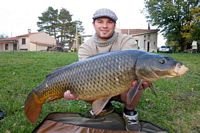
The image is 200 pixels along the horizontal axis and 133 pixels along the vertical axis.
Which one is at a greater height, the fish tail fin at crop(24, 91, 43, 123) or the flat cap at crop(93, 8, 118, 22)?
the flat cap at crop(93, 8, 118, 22)

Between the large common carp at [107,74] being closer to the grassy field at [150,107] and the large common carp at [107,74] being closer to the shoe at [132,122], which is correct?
the shoe at [132,122]

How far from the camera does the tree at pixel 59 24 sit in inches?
→ 2263

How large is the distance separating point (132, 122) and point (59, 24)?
55219 mm

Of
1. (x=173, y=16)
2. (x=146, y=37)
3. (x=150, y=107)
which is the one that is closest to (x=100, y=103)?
(x=150, y=107)

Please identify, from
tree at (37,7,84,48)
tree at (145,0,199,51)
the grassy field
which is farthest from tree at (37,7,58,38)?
the grassy field

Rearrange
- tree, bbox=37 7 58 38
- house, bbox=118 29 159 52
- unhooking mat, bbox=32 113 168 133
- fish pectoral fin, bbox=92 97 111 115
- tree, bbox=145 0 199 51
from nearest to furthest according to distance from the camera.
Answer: fish pectoral fin, bbox=92 97 111 115, unhooking mat, bbox=32 113 168 133, tree, bbox=145 0 199 51, house, bbox=118 29 159 52, tree, bbox=37 7 58 38

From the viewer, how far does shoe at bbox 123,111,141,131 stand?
127 inches

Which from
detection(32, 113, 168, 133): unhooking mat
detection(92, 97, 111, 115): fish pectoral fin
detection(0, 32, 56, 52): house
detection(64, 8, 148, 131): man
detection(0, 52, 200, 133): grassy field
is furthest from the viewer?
detection(0, 32, 56, 52): house

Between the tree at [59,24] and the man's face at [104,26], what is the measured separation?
54146 millimetres

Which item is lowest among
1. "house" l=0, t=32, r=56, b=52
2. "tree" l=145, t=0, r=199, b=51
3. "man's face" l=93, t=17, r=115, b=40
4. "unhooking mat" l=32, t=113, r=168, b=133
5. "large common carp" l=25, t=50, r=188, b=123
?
"unhooking mat" l=32, t=113, r=168, b=133

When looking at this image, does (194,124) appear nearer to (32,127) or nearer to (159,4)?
(32,127)

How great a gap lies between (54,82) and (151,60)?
2.77ft

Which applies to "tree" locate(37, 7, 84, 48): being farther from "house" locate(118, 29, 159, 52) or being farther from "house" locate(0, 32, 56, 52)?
"house" locate(118, 29, 159, 52)

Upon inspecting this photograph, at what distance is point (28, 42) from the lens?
48750 mm
